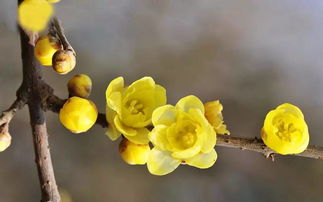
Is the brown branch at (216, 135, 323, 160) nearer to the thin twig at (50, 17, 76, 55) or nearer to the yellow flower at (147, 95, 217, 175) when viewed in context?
the yellow flower at (147, 95, 217, 175)

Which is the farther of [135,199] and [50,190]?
[135,199]

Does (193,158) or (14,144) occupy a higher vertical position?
(193,158)

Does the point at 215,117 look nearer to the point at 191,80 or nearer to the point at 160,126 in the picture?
the point at 160,126

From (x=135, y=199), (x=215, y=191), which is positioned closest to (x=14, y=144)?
(x=135, y=199)

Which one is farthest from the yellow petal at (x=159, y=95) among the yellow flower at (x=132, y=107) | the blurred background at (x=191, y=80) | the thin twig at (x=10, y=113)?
the blurred background at (x=191, y=80)

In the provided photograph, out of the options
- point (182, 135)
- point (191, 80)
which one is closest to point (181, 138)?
point (182, 135)

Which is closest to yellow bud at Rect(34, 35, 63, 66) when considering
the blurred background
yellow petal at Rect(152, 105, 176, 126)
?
yellow petal at Rect(152, 105, 176, 126)

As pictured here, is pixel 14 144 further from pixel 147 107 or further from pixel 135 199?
pixel 147 107
